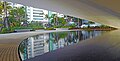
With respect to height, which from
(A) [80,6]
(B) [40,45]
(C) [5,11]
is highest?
(C) [5,11]

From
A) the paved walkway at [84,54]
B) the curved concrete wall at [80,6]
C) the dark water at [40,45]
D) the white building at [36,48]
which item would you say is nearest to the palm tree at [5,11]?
the curved concrete wall at [80,6]

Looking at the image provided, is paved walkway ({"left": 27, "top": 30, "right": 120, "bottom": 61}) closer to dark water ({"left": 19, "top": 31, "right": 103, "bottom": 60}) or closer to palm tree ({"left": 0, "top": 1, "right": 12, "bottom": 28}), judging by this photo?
dark water ({"left": 19, "top": 31, "right": 103, "bottom": 60})

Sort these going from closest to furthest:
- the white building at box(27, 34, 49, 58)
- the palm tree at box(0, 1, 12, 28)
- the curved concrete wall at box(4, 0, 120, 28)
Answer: the white building at box(27, 34, 49, 58) → the curved concrete wall at box(4, 0, 120, 28) → the palm tree at box(0, 1, 12, 28)

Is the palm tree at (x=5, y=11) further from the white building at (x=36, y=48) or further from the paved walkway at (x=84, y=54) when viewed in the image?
the paved walkway at (x=84, y=54)

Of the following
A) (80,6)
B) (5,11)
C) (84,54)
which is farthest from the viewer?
(5,11)

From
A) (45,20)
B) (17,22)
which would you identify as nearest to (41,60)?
(17,22)

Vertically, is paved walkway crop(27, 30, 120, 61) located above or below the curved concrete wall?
below

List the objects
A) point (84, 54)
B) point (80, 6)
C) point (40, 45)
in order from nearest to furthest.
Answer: point (84, 54), point (40, 45), point (80, 6)

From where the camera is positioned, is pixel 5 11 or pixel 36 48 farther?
pixel 5 11

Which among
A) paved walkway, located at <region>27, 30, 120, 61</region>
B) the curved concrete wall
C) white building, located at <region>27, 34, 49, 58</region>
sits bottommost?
white building, located at <region>27, 34, 49, 58</region>

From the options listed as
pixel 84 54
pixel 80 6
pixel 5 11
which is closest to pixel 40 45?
pixel 80 6

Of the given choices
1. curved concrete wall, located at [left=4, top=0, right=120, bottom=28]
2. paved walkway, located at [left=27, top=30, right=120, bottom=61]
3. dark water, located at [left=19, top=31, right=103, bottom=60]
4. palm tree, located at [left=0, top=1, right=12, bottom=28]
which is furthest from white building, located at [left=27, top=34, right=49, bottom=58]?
palm tree, located at [left=0, top=1, right=12, bottom=28]

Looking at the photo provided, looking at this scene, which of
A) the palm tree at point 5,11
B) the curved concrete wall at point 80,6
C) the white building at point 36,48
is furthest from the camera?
the palm tree at point 5,11

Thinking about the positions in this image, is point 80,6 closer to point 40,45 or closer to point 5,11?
point 40,45
